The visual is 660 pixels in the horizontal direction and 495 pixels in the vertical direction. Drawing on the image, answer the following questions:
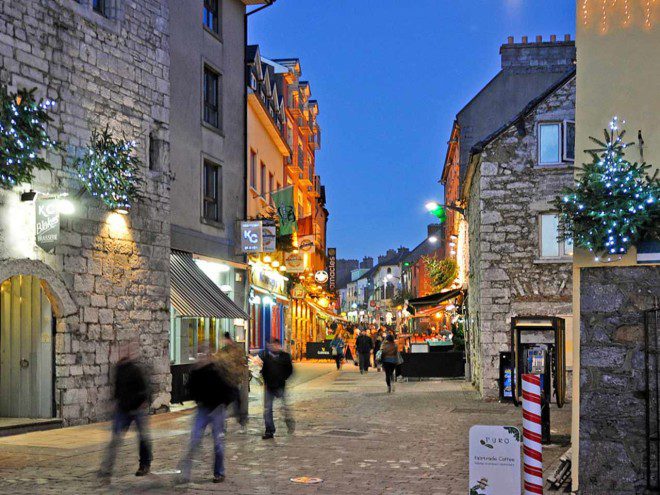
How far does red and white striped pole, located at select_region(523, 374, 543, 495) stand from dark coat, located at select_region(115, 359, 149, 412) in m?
4.66

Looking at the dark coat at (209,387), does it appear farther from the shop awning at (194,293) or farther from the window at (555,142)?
the window at (555,142)

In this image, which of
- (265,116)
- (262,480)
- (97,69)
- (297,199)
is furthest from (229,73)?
(297,199)

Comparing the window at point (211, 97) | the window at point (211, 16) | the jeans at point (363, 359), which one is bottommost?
the jeans at point (363, 359)

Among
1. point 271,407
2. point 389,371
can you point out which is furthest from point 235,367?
point 389,371

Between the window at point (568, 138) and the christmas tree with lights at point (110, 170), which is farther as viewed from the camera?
the window at point (568, 138)

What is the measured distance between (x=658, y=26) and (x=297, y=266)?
78.8 feet

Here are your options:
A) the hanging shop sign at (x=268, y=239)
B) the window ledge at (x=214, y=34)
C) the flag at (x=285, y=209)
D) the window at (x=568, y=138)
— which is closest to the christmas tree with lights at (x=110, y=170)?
the window ledge at (x=214, y=34)

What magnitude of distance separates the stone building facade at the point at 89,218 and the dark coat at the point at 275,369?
251 cm

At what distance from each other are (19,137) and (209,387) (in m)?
4.89

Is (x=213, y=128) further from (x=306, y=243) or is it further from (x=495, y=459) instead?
(x=495, y=459)

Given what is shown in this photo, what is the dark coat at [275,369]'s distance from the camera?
14055 mm

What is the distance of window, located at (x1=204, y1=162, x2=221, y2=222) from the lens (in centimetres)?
2295

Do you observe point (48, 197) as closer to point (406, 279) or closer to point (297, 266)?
point (297, 266)

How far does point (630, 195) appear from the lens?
27.6ft
